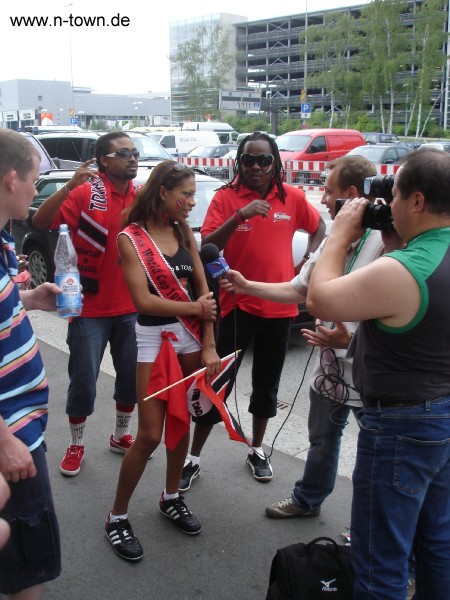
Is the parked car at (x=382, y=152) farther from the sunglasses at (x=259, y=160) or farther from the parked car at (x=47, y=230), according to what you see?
the sunglasses at (x=259, y=160)

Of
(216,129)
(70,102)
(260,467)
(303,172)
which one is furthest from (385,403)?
(70,102)

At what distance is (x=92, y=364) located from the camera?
3758mm

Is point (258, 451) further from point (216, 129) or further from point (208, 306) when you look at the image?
point (216, 129)

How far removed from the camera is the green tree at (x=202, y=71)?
246ft

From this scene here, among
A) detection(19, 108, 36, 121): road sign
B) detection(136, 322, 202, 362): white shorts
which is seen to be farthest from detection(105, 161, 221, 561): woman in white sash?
detection(19, 108, 36, 121): road sign

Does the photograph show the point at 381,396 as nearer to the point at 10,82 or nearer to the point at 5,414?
the point at 5,414

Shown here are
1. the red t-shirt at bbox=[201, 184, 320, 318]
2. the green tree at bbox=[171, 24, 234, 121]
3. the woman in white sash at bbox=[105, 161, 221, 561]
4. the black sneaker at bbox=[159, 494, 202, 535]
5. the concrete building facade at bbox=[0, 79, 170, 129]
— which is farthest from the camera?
the concrete building facade at bbox=[0, 79, 170, 129]

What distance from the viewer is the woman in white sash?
3041 millimetres

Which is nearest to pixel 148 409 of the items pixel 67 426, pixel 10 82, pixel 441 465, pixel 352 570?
pixel 352 570

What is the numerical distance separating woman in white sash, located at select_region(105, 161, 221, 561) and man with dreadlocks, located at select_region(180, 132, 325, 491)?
0.41 m

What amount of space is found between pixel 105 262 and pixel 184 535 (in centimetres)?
162

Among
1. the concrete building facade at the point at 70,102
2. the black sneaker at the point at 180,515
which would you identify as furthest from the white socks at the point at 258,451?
the concrete building facade at the point at 70,102

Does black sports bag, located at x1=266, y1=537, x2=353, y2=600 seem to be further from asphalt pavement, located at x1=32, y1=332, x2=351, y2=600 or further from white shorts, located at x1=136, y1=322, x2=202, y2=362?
white shorts, located at x1=136, y1=322, x2=202, y2=362

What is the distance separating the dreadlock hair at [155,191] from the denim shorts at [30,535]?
1.35m
